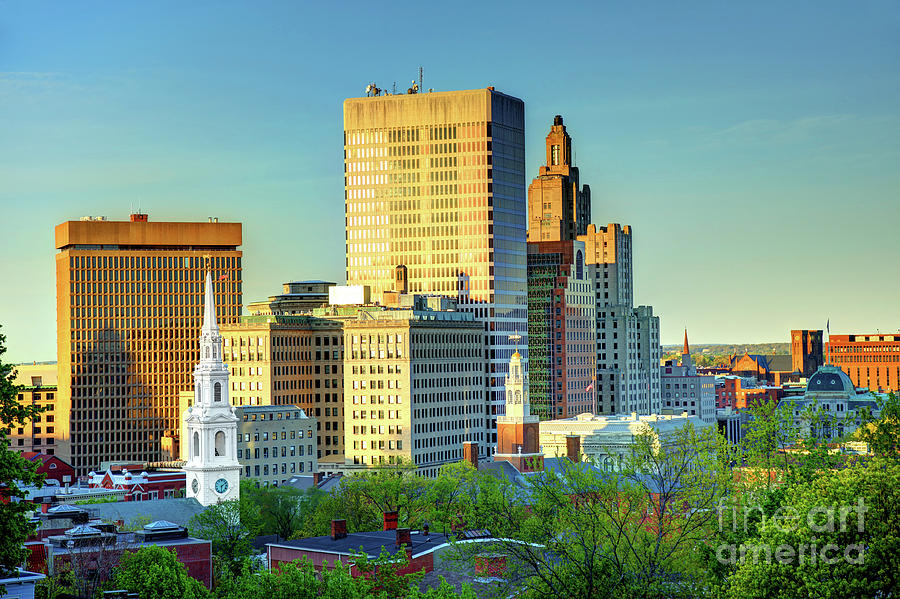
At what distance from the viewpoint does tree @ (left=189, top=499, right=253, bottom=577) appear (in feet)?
532

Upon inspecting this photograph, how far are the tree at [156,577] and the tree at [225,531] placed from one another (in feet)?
99.6

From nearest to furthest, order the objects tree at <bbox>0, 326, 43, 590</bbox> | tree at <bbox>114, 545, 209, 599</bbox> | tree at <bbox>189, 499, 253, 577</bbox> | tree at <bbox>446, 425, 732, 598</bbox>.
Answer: tree at <bbox>0, 326, 43, 590</bbox> < tree at <bbox>446, 425, 732, 598</bbox> < tree at <bbox>114, 545, 209, 599</bbox> < tree at <bbox>189, 499, 253, 577</bbox>

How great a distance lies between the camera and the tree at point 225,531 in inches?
6383

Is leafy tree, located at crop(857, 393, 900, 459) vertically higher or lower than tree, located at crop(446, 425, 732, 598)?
higher

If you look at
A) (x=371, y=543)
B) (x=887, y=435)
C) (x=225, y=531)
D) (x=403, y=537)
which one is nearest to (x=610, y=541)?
(x=887, y=435)

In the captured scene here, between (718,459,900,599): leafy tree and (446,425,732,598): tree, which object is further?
(446,425,732,598): tree

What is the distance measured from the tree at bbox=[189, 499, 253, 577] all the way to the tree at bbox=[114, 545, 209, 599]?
30.4m

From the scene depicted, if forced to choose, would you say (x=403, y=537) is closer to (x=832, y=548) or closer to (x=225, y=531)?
(x=225, y=531)

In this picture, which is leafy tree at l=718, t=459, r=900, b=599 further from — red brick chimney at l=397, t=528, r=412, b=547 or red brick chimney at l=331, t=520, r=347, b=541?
red brick chimney at l=331, t=520, r=347, b=541

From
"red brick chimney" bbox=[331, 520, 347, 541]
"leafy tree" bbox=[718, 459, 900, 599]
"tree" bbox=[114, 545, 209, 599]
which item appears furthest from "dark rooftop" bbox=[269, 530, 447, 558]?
"leafy tree" bbox=[718, 459, 900, 599]

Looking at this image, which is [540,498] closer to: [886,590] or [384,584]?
[384,584]

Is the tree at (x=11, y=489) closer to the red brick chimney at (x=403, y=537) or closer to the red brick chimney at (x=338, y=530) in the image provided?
the red brick chimney at (x=403, y=537)

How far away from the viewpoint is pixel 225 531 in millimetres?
168125

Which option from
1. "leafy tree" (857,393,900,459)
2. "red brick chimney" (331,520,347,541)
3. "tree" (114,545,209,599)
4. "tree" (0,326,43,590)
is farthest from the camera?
"red brick chimney" (331,520,347,541)
